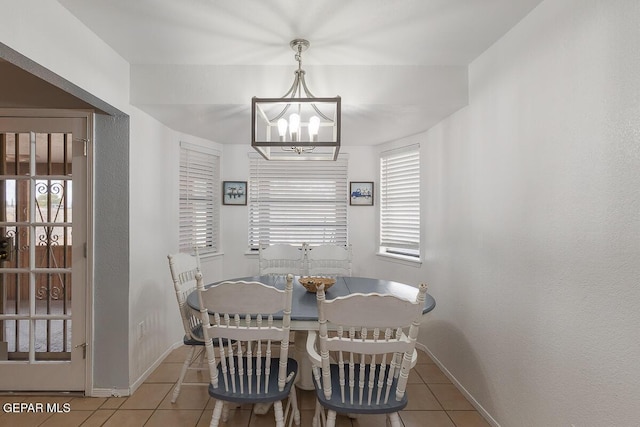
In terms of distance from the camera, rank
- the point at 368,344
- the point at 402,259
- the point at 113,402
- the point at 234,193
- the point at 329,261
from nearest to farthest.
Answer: the point at 368,344 → the point at 113,402 → the point at 329,261 → the point at 402,259 → the point at 234,193

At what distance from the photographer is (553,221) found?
164cm

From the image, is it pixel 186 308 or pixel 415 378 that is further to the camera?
pixel 415 378

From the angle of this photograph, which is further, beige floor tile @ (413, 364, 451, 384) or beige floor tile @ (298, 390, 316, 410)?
beige floor tile @ (413, 364, 451, 384)

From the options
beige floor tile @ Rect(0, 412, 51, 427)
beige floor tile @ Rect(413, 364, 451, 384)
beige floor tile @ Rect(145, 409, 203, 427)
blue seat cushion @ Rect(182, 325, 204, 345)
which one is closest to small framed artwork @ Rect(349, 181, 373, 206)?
beige floor tile @ Rect(413, 364, 451, 384)

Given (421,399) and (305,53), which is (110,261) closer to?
(305,53)

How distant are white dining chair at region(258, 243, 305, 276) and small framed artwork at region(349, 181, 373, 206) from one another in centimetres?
97

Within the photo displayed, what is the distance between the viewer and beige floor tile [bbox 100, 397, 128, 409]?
2303 mm

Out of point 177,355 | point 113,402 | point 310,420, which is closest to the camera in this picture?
point 310,420

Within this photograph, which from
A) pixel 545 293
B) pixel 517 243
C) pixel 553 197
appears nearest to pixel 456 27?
pixel 553 197

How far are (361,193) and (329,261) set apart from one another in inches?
39.5

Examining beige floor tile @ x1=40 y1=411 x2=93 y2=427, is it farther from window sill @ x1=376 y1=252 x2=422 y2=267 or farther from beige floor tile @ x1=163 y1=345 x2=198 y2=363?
window sill @ x1=376 y1=252 x2=422 y2=267

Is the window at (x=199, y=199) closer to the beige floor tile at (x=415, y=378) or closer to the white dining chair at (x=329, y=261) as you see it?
the white dining chair at (x=329, y=261)

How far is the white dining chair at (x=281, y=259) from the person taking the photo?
11.0 ft

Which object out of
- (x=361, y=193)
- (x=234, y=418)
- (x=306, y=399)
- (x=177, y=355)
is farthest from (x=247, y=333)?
(x=361, y=193)
